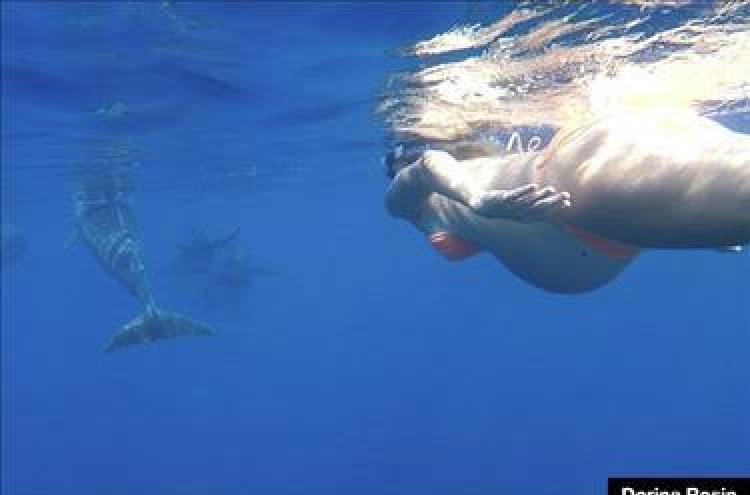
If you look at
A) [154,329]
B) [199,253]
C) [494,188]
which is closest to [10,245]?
[199,253]

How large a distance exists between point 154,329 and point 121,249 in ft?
15.3

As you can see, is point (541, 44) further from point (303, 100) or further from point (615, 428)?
point (615, 428)

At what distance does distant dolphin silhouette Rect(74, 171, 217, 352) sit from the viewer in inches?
596

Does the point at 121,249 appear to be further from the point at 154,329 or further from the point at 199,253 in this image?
the point at 199,253

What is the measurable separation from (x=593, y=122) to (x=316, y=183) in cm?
3053

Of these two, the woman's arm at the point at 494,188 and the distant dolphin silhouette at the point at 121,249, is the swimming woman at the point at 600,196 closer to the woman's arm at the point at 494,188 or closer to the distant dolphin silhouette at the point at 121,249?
the woman's arm at the point at 494,188

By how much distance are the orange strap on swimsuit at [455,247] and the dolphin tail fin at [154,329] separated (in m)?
7.79

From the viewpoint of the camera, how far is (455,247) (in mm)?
8492

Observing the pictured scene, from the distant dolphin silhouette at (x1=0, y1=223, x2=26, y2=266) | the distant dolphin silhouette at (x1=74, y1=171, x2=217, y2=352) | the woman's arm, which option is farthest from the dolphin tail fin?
the distant dolphin silhouette at (x1=0, y1=223, x2=26, y2=266)

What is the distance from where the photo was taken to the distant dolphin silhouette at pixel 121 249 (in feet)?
49.7

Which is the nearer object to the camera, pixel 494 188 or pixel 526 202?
pixel 526 202

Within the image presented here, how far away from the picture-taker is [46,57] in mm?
13242

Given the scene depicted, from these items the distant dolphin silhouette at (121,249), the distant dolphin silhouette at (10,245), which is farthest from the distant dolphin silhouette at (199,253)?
the distant dolphin silhouette at (10,245)

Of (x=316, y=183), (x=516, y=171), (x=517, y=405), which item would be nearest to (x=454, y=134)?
(x=516, y=171)
